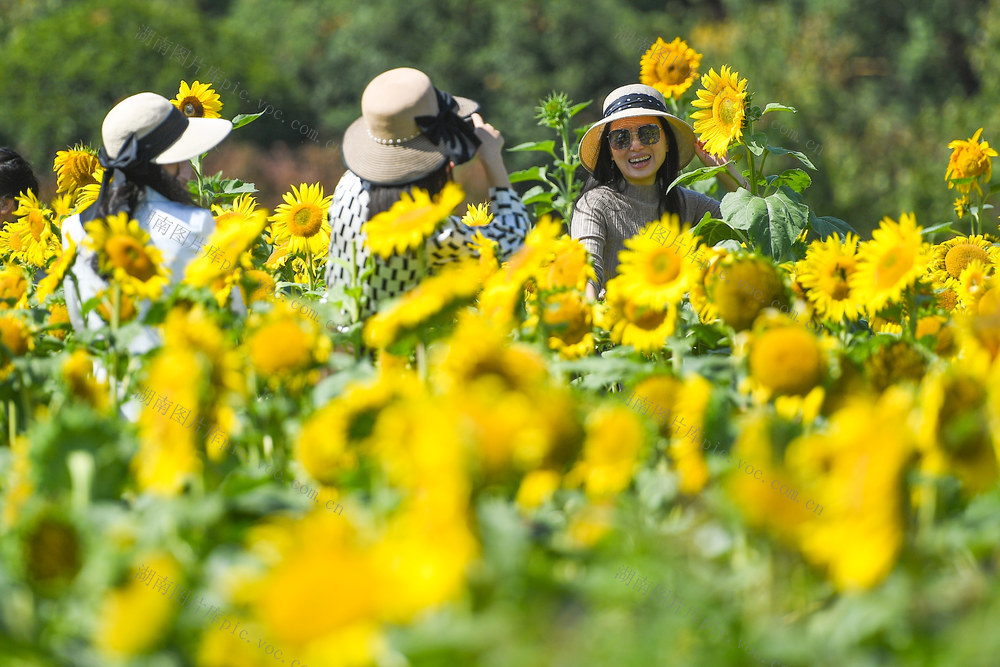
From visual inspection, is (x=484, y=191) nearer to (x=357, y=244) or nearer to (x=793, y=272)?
(x=357, y=244)

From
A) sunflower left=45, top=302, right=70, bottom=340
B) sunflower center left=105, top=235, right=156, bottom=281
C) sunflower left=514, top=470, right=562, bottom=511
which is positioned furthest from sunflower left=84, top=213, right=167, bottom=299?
sunflower left=514, top=470, right=562, bottom=511

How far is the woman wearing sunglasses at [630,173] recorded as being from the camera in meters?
3.37

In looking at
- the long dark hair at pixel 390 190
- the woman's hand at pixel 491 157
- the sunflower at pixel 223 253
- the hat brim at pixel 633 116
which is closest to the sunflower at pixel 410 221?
the sunflower at pixel 223 253

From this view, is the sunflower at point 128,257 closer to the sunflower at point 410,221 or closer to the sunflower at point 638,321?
the sunflower at point 410,221

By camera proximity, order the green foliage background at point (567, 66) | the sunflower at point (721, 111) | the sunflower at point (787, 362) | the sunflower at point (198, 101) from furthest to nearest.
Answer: the green foliage background at point (567, 66)
the sunflower at point (198, 101)
the sunflower at point (721, 111)
the sunflower at point (787, 362)

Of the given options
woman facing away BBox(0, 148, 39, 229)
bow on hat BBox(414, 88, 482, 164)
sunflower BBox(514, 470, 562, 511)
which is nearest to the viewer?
sunflower BBox(514, 470, 562, 511)

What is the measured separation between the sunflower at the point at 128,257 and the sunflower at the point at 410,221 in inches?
14.2

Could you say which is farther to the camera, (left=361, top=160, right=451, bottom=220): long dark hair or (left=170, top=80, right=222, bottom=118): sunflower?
(left=170, top=80, right=222, bottom=118): sunflower

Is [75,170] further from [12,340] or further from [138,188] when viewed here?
[12,340]

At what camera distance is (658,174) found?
354 centimetres

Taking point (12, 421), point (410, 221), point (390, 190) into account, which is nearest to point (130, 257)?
point (12, 421)

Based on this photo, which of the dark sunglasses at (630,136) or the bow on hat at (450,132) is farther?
the dark sunglasses at (630,136)

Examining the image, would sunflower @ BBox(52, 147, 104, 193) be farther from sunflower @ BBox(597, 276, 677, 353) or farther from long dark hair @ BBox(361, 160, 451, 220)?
sunflower @ BBox(597, 276, 677, 353)

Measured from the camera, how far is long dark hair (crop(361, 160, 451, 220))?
2.46 meters
